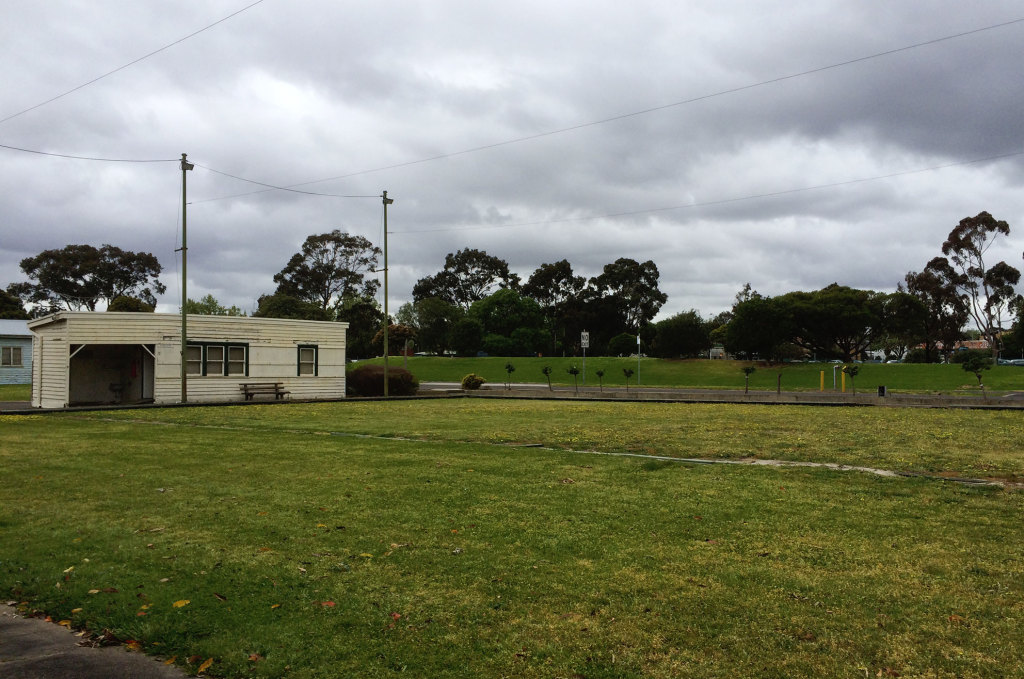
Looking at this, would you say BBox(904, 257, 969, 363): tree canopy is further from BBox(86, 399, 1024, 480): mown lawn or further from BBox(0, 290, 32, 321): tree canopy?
BBox(0, 290, 32, 321): tree canopy

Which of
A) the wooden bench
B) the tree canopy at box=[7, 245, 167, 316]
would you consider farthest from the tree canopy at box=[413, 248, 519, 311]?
the wooden bench

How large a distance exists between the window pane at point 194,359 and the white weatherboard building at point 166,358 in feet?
0.13

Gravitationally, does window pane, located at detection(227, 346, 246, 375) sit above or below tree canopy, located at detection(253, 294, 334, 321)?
below

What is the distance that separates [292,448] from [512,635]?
31.1 feet

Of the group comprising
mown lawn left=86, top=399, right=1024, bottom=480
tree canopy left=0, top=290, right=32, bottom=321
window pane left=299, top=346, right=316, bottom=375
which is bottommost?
mown lawn left=86, top=399, right=1024, bottom=480

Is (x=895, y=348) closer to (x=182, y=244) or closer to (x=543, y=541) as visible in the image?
(x=182, y=244)

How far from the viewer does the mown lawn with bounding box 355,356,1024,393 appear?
4553 cm

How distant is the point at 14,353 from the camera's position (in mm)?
47344

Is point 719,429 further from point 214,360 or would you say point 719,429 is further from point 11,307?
point 11,307

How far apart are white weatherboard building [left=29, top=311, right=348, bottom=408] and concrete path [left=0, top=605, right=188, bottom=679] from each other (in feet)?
80.8

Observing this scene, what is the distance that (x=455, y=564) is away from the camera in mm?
5348

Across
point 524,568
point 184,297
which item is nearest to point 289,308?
point 184,297

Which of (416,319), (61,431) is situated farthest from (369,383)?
(416,319)

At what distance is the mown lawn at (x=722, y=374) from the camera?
1793 inches
